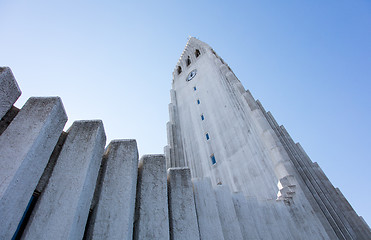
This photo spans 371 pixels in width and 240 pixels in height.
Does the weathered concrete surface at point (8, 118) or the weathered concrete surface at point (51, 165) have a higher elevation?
the weathered concrete surface at point (8, 118)

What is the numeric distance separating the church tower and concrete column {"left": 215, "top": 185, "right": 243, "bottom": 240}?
105cm

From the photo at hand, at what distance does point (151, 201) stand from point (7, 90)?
103 inches

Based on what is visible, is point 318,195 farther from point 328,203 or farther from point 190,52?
point 190,52

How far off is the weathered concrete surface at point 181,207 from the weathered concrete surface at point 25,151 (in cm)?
205

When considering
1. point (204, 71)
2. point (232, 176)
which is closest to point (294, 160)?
point (232, 176)

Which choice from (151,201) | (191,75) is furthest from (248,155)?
(191,75)

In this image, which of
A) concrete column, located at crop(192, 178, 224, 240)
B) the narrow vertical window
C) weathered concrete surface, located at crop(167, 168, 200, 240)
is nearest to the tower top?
the narrow vertical window

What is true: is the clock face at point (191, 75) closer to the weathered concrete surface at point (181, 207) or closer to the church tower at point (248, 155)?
the church tower at point (248, 155)

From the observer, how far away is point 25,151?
2.59 meters

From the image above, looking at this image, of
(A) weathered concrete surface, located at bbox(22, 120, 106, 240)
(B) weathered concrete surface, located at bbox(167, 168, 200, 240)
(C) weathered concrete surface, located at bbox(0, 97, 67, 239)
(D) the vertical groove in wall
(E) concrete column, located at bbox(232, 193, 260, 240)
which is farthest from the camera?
(D) the vertical groove in wall

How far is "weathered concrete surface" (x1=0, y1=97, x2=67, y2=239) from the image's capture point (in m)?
2.26

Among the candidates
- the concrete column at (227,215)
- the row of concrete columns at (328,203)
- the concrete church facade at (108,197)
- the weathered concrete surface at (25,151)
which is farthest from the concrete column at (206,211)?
the row of concrete columns at (328,203)

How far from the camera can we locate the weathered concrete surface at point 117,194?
2.84m

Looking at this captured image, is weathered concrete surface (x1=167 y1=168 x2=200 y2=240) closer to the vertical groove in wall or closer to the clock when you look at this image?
the vertical groove in wall
